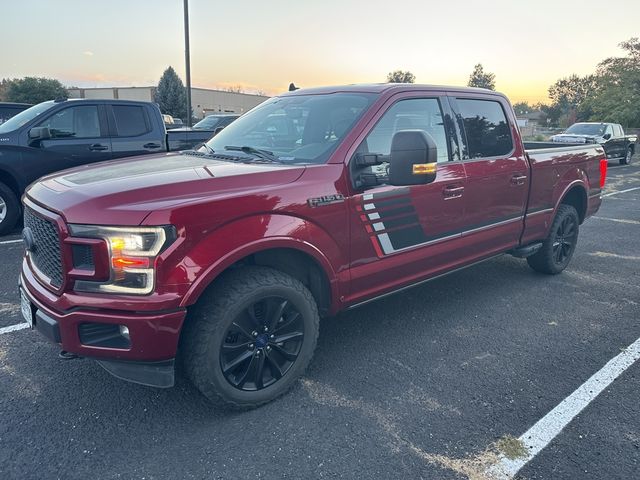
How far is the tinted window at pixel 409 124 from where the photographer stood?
3337 millimetres

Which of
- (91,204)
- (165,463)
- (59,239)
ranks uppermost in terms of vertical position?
(91,204)

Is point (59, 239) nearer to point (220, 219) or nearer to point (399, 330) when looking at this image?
point (220, 219)

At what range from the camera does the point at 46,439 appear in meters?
2.56

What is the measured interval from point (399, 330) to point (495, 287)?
5.22ft

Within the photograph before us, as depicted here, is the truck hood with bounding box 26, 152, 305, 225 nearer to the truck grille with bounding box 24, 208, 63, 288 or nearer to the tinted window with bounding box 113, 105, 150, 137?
the truck grille with bounding box 24, 208, 63, 288

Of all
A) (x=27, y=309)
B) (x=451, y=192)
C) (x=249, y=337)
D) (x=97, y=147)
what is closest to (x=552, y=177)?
(x=451, y=192)

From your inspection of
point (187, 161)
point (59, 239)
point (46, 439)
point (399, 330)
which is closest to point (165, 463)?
point (46, 439)

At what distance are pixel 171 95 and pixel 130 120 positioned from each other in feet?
126

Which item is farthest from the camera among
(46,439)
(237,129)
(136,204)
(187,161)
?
(237,129)

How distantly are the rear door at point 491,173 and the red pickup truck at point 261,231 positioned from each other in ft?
0.06

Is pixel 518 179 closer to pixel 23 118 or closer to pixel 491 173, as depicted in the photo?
pixel 491 173

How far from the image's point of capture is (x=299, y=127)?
11.7ft

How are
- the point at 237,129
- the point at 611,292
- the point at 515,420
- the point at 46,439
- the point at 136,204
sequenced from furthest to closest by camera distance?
1. the point at 611,292
2. the point at 237,129
3. the point at 515,420
4. the point at 46,439
5. the point at 136,204

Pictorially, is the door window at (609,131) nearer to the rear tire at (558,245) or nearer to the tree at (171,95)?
the rear tire at (558,245)
